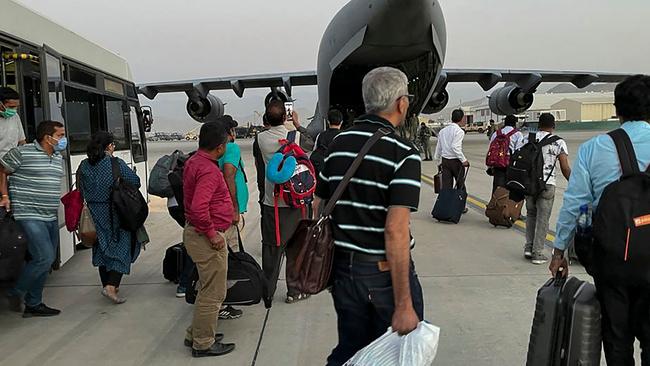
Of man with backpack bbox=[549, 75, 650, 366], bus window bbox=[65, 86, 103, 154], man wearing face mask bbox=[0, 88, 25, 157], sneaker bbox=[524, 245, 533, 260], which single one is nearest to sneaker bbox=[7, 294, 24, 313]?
man wearing face mask bbox=[0, 88, 25, 157]

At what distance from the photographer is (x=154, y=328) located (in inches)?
174

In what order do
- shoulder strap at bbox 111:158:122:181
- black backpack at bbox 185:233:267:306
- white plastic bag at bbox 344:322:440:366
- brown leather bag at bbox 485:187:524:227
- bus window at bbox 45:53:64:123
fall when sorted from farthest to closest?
brown leather bag at bbox 485:187:524:227, bus window at bbox 45:53:64:123, shoulder strap at bbox 111:158:122:181, black backpack at bbox 185:233:267:306, white plastic bag at bbox 344:322:440:366

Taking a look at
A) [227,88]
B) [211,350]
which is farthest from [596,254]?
[227,88]

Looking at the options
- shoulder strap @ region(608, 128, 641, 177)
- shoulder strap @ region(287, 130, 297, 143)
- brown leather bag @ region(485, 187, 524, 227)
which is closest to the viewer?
shoulder strap @ region(608, 128, 641, 177)

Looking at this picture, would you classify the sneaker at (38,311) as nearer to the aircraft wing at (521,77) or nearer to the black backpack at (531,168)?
the black backpack at (531,168)

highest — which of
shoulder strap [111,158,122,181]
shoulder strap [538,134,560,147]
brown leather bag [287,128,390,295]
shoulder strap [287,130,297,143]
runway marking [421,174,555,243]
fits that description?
shoulder strap [287,130,297,143]

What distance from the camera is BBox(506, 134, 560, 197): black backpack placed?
231 inches

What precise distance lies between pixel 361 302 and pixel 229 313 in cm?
251

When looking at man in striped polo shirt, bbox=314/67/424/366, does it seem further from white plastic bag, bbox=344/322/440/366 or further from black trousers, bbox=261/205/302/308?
black trousers, bbox=261/205/302/308

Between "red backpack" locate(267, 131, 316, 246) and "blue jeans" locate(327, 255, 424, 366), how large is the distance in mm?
2006

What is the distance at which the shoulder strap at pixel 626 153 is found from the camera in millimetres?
2461

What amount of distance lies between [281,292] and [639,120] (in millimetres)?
3662

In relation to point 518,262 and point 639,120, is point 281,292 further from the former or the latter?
point 639,120

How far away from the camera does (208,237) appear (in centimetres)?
367
